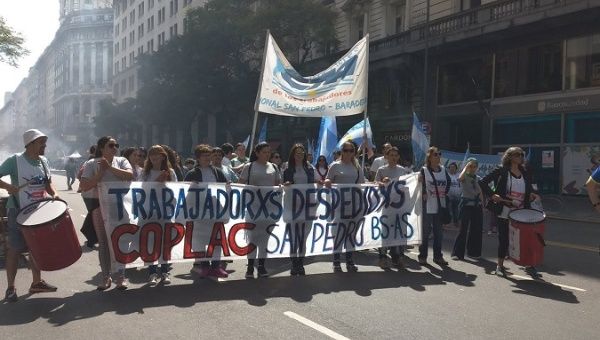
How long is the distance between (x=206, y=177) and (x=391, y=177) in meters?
2.68

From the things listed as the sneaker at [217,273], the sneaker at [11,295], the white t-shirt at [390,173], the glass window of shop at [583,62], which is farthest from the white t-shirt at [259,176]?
the glass window of shop at [583,62]

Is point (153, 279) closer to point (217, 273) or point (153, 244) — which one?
point (153, 244)

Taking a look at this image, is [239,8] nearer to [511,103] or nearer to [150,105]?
[150,105]

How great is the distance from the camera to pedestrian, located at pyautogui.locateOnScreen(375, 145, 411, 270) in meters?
7.68

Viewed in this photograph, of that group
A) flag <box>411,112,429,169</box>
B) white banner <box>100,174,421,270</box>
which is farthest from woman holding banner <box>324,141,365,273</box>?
flag <box>411,112,429,169</box>

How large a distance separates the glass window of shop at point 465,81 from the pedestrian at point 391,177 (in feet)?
53.5

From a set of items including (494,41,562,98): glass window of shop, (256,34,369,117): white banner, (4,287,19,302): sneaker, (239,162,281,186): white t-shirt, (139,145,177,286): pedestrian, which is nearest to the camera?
(4,287,19,302): sneaker

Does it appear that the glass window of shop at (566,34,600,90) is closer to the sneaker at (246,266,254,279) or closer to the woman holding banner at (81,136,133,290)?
the sneaker at (246,266,254,279)

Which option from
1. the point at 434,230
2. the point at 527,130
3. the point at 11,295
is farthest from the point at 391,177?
the point at 527,130

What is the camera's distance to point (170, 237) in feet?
21.0

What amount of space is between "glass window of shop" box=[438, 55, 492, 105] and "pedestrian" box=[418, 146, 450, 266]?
16074 millimetres

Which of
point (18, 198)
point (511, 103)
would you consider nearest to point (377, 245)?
point (18, 198)

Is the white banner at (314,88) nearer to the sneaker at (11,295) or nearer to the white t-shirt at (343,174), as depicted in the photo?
the white t-shirt at (343,174)

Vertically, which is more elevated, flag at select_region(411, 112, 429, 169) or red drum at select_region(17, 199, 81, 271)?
flag at select_region(411, 112, 429, 169)
